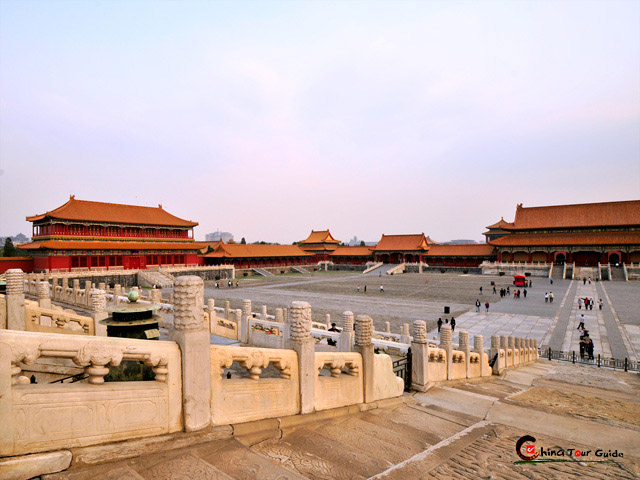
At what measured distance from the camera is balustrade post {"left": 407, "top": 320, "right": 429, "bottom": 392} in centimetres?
873

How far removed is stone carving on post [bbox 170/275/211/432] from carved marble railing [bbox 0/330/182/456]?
10 cm

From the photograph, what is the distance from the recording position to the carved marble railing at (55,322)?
9.33 m

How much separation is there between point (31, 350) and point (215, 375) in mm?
1841

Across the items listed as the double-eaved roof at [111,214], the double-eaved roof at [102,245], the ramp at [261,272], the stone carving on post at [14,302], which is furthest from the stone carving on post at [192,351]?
the ramp at [261,272]

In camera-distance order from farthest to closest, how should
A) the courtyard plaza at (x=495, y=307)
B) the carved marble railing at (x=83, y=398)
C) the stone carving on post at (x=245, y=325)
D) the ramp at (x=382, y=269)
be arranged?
the ramp at (x=382, y=269), the courtyard plaza at (x=495, y=307), the stone carving on post at (x=245, y=325), the carved marble railing at (x=83, y=398)

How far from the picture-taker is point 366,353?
640 cm

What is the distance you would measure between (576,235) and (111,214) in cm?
6615

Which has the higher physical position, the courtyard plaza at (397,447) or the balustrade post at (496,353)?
the courtyard plaza at (397,447)

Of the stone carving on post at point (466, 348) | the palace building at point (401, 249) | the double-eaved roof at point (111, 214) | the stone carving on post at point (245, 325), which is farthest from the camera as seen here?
the palace building at point (401, 249)

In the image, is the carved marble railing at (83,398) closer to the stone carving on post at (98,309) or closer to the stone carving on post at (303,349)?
the stone carving on post at (303,349)

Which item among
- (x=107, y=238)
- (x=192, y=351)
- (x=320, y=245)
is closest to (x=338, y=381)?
(x=192, y=351)

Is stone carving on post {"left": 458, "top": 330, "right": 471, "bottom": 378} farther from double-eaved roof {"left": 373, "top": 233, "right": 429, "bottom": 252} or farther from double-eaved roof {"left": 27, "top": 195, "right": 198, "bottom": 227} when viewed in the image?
double-eaved roof {"left": 373, "top": 233, "right": 429, "bottom": 252}

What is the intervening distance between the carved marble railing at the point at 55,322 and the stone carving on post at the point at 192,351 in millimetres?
7972

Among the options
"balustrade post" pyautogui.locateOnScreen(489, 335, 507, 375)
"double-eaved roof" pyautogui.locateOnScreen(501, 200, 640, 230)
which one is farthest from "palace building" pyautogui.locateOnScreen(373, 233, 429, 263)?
"balustrade post" pyautogui.locateOnScreen(489, 335, 507, 375)
